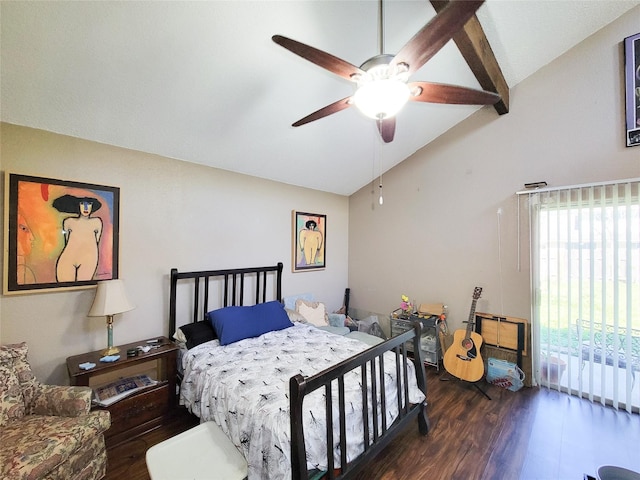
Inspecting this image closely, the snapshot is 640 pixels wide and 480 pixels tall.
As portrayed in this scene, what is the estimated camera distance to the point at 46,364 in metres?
2.12

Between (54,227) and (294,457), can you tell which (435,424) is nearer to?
(294,457)

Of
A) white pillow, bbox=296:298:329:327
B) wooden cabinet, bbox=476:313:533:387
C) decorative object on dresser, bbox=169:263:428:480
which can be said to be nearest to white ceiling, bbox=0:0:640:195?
decorative object on dresser, bbox=169:263:428:480

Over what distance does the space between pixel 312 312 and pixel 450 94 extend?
9.29 feet

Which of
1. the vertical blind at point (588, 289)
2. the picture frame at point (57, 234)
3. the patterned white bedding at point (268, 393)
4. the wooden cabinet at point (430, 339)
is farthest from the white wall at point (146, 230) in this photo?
the vertical blind at point (588, 289)


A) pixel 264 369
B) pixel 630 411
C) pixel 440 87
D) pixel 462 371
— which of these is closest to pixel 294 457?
pixel 264 369

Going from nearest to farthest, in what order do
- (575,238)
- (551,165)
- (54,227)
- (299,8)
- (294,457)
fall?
(294,457) < (299,8) < (54,227) < (575,238) < (551,165)

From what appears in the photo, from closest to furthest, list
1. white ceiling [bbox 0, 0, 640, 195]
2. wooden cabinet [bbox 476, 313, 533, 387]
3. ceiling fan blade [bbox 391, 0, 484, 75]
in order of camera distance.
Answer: ceiling fan blade [bbox 391, 0, 484, 75] < white ceiling [bbox 0, 0, 640, 195] < wooden cabinet [bbox 476, 313, 533, 387]

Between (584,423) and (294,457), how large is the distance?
8.50 ft

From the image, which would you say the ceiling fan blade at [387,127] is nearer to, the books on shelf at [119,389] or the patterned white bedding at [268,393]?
the patterned white bedding at [268,393]

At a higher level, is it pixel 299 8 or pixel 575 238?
pixel 299 8

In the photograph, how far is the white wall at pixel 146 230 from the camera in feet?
6.82

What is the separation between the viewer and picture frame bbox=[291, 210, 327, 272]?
155 inches

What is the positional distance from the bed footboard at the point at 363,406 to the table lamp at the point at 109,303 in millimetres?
1700

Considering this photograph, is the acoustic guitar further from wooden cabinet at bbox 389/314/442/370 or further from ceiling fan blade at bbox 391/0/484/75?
ceiling fan blade at bbox 391/0/484/75
